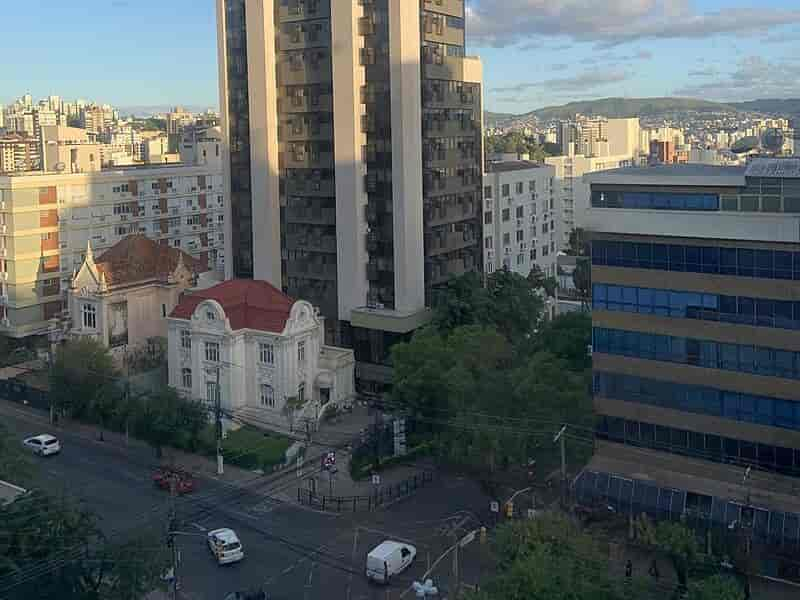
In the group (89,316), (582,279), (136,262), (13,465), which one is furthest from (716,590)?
(582,279)

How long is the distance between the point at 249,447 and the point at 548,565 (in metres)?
22.0

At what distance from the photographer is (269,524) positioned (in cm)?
3481

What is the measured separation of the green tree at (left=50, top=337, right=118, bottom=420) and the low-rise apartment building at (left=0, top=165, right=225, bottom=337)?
13.5m

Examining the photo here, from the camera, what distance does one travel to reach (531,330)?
51.0m

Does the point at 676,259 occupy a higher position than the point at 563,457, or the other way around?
the point at 676,259

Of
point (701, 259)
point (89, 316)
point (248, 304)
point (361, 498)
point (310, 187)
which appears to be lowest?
point (361, 498)

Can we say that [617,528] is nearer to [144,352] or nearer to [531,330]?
[531,330]

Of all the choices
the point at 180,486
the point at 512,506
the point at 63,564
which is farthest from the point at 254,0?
the point at 63,564

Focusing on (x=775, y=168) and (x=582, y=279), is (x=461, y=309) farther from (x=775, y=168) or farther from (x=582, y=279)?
(x=582, y=279)

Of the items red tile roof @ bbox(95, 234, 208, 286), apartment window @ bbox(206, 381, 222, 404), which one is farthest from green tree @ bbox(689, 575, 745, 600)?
red tile roof @ bbox(95, 234, 208, 286)

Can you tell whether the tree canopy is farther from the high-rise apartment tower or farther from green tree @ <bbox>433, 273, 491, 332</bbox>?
the high-rise apartment tower

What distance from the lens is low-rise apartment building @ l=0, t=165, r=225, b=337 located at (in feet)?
191

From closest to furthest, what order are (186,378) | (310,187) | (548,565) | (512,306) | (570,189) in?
(548,565)
(186,378)
(512,306)
(310,187)
(570,189)

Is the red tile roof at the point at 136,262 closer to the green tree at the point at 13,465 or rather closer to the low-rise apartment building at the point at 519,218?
the low-rise apartment building at the point at 519,218
